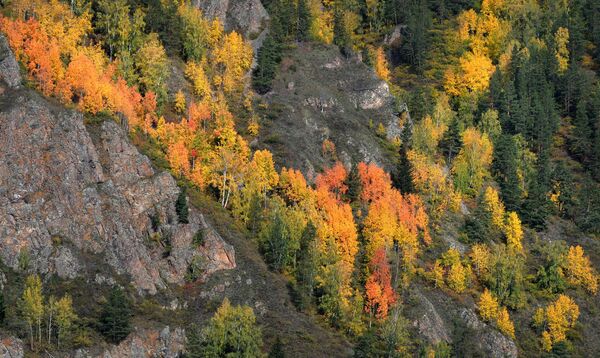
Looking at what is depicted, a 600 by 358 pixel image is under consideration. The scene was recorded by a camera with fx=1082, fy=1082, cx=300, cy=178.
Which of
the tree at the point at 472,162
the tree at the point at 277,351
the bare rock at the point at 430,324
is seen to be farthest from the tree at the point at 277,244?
the tree at the point at 472,162

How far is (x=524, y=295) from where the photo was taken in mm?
159875

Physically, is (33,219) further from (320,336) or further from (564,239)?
(564,239)

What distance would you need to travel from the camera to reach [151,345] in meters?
121

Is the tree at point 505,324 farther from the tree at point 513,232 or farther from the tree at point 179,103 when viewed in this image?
the tree at point 179,103

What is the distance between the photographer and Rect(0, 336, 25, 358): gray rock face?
4257 inches

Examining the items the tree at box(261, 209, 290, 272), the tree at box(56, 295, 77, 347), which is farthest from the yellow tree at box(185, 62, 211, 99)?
the tree at box(56, 295, 77, 347)

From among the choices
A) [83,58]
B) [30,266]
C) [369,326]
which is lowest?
[369,326]

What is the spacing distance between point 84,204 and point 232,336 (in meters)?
24.5

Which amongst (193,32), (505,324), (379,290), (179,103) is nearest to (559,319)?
(505,324)

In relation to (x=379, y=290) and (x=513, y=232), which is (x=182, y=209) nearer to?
(x=379, y=290)

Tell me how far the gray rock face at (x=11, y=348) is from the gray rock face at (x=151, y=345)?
30.7 feet

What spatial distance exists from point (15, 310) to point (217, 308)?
25.6 meters

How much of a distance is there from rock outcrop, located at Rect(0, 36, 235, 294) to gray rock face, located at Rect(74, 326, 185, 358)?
8.94m

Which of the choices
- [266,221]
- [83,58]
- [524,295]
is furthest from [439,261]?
[83,58]
